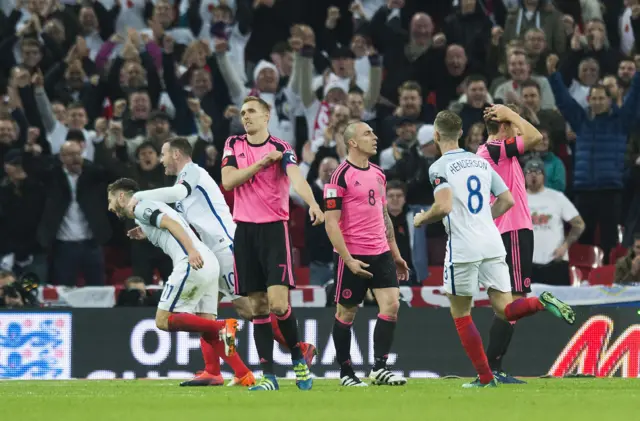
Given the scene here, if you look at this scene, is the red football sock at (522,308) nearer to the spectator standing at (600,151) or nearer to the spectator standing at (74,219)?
the spectator standing at (600,151)

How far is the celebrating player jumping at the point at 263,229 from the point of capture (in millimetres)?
10461

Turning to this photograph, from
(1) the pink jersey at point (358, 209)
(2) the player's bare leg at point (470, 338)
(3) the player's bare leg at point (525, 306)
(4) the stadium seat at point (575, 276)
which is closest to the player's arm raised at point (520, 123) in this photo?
(1) the pink jersey at point (358, 209)

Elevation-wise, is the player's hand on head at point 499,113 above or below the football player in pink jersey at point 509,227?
above

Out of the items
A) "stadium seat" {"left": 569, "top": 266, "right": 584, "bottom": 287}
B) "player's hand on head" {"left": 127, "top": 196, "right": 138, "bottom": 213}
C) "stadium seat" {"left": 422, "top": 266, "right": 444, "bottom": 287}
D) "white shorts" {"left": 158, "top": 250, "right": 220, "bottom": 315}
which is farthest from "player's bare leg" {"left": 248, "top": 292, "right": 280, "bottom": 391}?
"stadium seat" {"left": 569, "top": 266, "right": 584, "bottom": 287}

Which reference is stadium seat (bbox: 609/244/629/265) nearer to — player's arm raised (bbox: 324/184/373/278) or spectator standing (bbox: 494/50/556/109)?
spectator standing (bbox: 494/50/556/109)

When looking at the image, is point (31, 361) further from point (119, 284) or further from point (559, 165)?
point (559, 165)

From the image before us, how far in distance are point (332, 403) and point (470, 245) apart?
2076mm

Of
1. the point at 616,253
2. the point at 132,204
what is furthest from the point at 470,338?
the point at 616,253

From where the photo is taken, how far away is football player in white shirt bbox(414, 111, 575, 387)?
10.4m

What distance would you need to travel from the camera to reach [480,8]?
1956 cm

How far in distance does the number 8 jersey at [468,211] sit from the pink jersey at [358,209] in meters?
0.79

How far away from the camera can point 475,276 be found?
10391mm

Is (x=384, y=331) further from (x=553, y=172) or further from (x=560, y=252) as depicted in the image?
(x=553, y=172)

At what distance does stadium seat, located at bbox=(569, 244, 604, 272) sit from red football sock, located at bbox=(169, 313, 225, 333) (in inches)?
265
